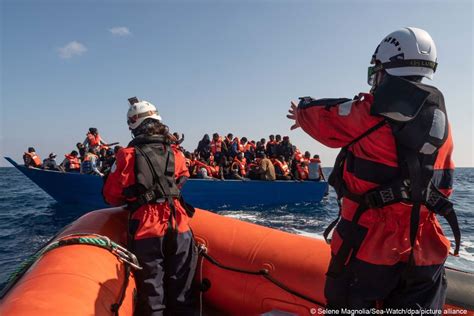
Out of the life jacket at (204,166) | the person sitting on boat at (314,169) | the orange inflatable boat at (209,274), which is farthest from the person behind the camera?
the person sitting on boat at (314,169)

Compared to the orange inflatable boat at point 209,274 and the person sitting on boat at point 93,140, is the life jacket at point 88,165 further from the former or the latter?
the orange inflatable boat at point 209,274

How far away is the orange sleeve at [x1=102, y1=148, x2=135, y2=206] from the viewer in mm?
2357

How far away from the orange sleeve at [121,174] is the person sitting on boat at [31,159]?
37.6 feet

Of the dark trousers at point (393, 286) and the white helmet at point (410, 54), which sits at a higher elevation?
the white helmet at point (410, 54)

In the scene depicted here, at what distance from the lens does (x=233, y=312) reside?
282 centimetres

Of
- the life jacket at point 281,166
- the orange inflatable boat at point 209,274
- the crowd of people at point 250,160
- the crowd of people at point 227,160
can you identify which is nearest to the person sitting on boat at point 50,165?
the crowd of people at point 227,160

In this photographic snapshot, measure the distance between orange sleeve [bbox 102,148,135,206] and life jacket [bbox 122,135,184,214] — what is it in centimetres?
3

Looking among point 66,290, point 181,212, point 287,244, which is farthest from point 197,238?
point 66,290

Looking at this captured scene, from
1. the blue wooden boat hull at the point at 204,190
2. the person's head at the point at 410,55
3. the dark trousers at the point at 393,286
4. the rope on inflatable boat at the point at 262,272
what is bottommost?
the blue wooden boat hull at the point at 204,190

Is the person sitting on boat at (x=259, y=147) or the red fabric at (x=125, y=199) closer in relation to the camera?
the red fabric at (x=125, y=199)

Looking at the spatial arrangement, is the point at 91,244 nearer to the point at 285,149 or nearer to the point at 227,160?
the point at 227,160

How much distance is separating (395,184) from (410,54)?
576 millimetres

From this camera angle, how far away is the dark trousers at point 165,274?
7.65 ft

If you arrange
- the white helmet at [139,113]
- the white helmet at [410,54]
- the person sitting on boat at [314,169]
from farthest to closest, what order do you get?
the person sitting on boat at [314,169] → the white helmet at [139,113] → the white helmet at [410,54]
